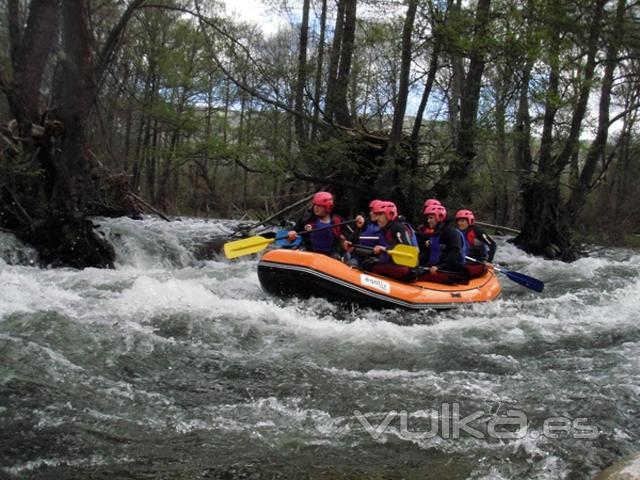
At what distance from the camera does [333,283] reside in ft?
22.3

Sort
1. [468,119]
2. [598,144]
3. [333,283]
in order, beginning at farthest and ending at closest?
[598,144]
[468,119]
[333,283]

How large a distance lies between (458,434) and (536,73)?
34.2ft

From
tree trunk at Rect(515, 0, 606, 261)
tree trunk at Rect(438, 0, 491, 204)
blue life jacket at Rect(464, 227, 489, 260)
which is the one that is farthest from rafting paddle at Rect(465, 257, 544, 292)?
tree trunk at Rect(515, 0, 606, 261)

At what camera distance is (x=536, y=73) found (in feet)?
40.8

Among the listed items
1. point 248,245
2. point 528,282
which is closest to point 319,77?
point 248,245

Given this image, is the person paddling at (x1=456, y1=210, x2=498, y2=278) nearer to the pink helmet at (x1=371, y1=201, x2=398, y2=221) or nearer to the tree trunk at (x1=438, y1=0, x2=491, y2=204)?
the pink helmet at (x1=371, y1=201, x2=398, y2=221)

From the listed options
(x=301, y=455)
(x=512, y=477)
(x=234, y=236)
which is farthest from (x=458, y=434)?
(x=234, y=236)

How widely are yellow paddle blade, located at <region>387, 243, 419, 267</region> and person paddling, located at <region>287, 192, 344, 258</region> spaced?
1010mm

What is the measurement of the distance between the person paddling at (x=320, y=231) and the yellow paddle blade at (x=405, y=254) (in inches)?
39.8

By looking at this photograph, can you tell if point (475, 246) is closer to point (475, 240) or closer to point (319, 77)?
point (475, 240)

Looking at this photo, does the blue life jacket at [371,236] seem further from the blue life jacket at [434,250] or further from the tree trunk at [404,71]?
the tree trunk at [404,71]

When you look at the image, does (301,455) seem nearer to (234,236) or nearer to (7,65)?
(234,236)

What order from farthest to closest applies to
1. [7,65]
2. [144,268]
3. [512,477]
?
1. [7,65]
2. [144,268]
3. [512,477]

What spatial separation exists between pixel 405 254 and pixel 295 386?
3154mm
